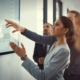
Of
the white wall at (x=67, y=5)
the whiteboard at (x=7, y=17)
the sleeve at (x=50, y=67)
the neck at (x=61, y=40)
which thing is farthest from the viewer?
the white wall at (x=67, y=5)

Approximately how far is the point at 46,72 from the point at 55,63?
9 cm

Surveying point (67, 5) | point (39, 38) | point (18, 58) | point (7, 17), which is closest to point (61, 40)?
point (39, 38)

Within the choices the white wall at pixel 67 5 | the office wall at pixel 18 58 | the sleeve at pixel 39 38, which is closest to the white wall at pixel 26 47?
the office wall at pixel 18 58

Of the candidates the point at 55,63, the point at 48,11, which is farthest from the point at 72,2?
the point at 55,63

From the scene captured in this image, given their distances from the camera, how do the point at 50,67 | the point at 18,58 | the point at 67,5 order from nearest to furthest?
the point at 50,67, the point at 18,58, the point at 67,5

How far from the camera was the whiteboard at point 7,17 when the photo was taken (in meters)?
1.40

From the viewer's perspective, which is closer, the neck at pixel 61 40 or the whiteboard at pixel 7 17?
the neck at pixel 61 40

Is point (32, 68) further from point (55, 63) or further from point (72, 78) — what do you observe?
point (72, 78)

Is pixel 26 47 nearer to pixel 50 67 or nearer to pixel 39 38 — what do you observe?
pixel 39 38

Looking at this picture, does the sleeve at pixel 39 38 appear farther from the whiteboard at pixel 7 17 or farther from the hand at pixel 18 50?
the hand at pixel 18 50

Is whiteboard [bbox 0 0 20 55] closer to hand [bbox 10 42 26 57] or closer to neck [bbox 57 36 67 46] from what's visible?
hand [bbox 10 42 26 57]

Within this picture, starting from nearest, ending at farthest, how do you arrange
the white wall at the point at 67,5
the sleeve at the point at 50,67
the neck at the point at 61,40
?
the sleeve at the point at 50,67, the neck at the point at 61,40, the white wall at the point at 67,5

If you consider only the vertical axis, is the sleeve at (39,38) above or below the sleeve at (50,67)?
above

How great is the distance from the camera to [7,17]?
1.48m
